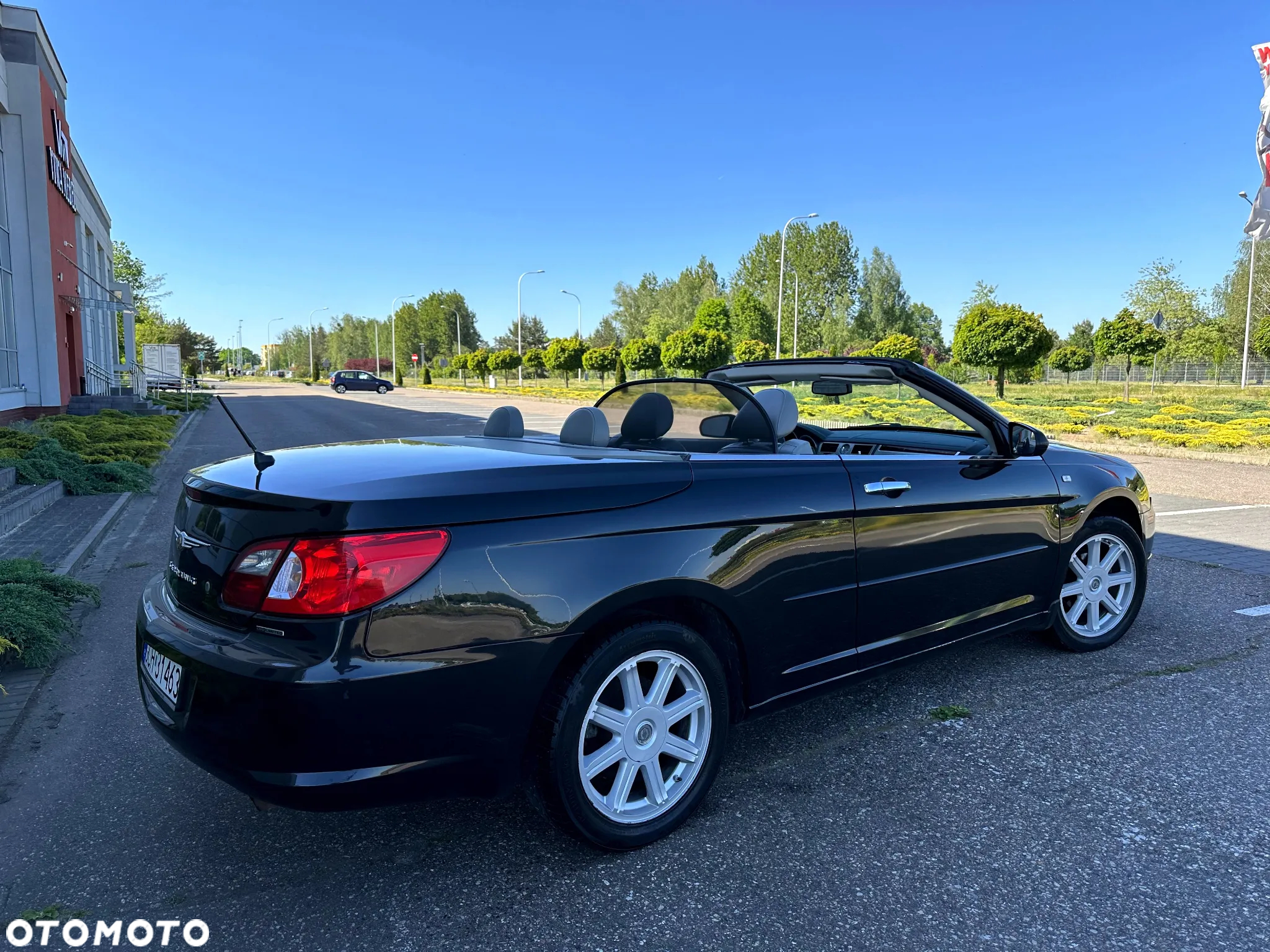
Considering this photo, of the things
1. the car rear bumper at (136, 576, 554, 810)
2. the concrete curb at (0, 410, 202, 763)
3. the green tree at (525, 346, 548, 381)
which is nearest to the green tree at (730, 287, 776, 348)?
the green tree at (525, 346, 548, 381)

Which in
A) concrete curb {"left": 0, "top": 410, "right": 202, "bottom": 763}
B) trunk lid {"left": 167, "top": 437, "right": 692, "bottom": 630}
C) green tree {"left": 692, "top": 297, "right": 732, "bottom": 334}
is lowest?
concrete curb {"left": 0, "top": 410, "right": 202, "bottom": 763}

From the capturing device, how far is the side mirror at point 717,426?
3.37m

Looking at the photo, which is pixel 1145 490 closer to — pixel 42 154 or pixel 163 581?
pixel 163 581

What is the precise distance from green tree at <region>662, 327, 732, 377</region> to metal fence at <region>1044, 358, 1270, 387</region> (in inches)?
1209

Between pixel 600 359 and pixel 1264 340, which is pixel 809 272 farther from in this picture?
pixel 1264 340

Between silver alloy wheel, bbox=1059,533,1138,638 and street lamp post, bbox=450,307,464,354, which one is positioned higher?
street lamp post, bbox=450,307,464,354

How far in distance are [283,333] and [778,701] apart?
166478 mm

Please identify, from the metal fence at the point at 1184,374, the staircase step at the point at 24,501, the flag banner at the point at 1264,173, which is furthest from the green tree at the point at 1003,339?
the staircase step at the point at 24,501

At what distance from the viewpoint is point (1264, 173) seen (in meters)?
17.9

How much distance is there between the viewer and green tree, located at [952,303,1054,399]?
35219 mm

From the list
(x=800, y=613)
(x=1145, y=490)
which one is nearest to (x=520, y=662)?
(x=800, y=613)

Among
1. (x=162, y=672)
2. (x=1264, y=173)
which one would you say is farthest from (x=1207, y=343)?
(x=162, y=672)

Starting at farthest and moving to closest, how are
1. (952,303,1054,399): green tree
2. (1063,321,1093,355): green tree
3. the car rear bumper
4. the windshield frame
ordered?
(1063,321,1093,355): green tree → (952,303,1054,399): green tree → the windshield frame → the car rear bumper

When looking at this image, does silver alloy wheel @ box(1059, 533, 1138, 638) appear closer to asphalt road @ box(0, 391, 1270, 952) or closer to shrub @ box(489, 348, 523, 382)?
asphalt road @ box(0, 391, 1270, 952)
